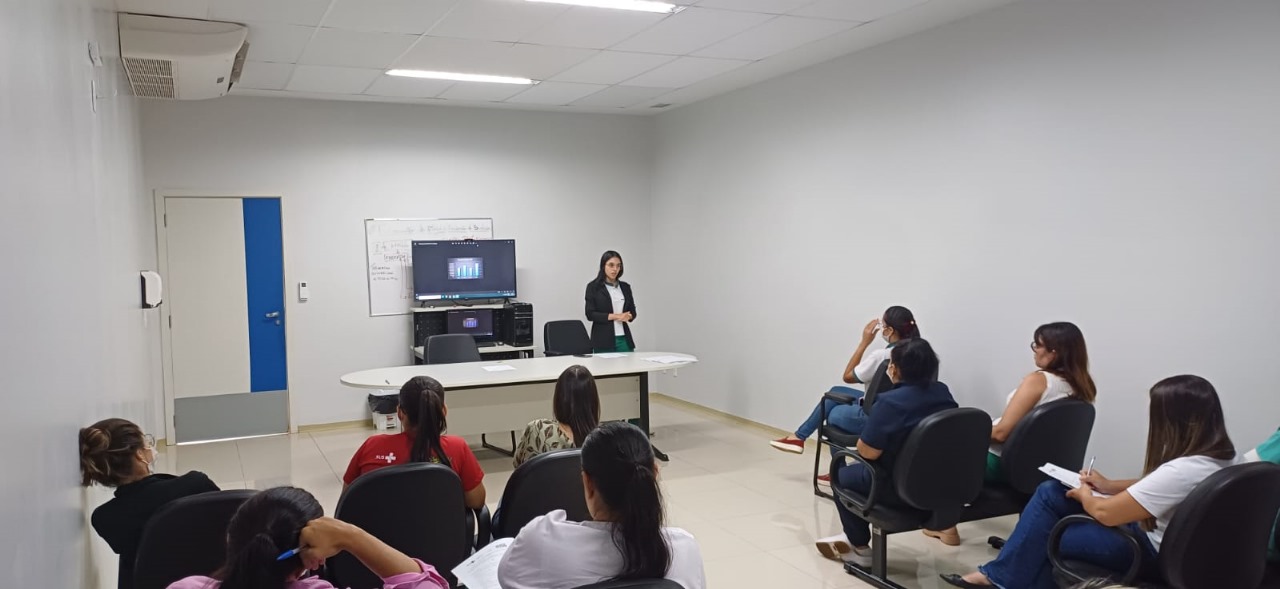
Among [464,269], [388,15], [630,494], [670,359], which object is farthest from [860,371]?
[464,269]

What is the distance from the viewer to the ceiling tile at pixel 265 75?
587cm

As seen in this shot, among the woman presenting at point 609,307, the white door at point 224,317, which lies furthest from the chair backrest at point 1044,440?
the white door at point 224,317

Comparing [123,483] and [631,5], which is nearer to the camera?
[123,483]

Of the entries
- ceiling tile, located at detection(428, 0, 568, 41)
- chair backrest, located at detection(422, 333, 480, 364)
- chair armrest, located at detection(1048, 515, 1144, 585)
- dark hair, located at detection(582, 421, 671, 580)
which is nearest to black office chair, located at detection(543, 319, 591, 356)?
chair backrest, located at detection(422, 333, 480, 364)

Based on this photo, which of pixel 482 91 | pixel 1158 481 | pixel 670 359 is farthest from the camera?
pixel 482 91

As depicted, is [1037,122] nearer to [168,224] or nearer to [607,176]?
[607,176]

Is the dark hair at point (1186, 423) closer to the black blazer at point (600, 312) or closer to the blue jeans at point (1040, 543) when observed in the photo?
the blue jeans at point (1040, 543)

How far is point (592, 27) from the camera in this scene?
501 cm

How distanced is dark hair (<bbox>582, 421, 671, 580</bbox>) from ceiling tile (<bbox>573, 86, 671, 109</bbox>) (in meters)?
5.39

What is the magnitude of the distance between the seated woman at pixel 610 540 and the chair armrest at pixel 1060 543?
63.0 inches

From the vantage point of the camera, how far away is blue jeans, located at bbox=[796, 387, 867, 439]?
4.97 m

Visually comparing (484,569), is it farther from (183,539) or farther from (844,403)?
(844,403)

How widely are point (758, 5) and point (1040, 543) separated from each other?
2986mm

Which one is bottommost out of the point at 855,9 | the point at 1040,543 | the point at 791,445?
the point at 791,445
